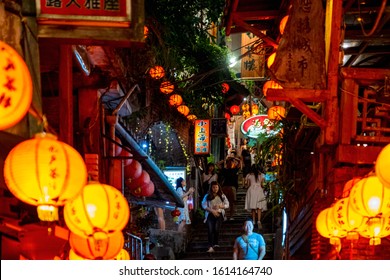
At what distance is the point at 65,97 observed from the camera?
21.1ft

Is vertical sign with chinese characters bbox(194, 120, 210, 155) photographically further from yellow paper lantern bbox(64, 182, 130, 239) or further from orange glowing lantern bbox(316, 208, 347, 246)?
yellow paper lantern bbox(64, 182, 130, 239)

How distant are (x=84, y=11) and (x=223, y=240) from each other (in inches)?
348

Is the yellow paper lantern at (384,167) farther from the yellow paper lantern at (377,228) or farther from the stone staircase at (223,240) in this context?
the stone staircase at (223,240)

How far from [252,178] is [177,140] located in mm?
3990

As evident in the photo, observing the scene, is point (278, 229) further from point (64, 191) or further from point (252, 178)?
point (64, 191)

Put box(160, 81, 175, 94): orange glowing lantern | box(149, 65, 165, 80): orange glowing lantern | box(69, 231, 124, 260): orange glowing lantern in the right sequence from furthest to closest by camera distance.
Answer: box(160, 81, 175, 94): orange glowing lantern, box(149, 65, 165, 80): orange glowing lantern, box(69, 231, 124, 260): orange glowing lantern

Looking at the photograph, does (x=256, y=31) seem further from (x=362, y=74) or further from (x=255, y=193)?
(x=255, y=193)

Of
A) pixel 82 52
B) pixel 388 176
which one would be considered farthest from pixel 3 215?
pixel 388 176

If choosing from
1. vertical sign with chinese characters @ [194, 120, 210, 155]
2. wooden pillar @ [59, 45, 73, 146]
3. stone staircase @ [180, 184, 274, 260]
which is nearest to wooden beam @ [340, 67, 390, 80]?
wooden pillar @ [59, 45, 73, 146]

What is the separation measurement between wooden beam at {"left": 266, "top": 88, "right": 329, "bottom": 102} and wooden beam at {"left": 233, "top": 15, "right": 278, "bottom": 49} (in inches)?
91.2

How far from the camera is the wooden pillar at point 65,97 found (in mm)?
6348

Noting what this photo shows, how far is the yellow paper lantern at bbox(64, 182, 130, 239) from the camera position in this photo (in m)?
5.21

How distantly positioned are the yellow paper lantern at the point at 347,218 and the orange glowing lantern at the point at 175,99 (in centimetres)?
813

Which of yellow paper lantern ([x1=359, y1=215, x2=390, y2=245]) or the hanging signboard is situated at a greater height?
the hanging signboard
